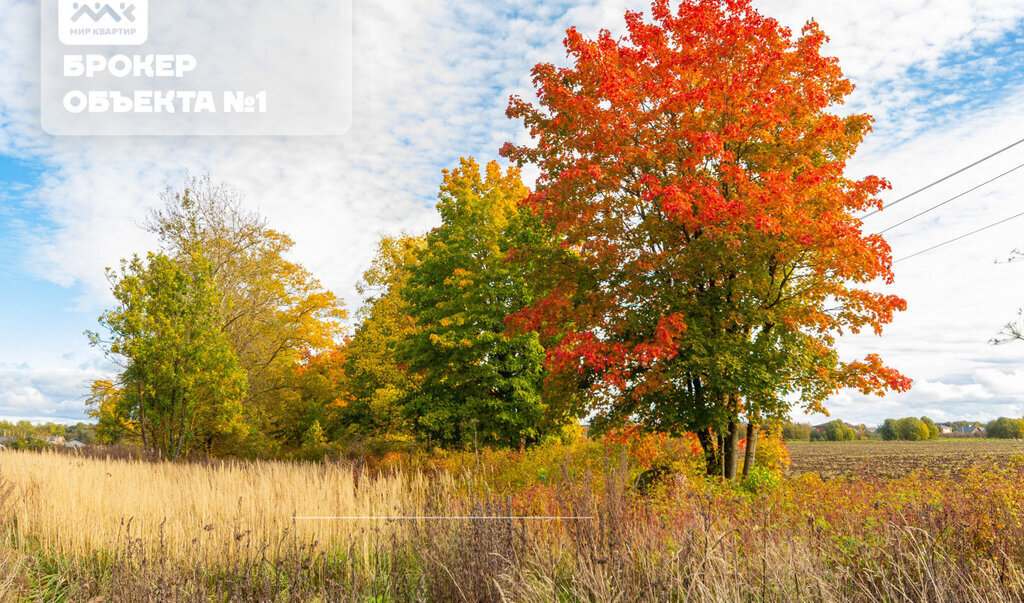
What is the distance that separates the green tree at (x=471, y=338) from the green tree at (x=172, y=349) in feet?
17.3

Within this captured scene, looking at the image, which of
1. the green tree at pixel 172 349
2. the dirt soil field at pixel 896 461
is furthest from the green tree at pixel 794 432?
the green tree at pixel 172 349

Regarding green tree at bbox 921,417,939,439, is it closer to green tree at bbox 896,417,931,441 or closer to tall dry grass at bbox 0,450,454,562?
green tree at bbox 896,417,931,441

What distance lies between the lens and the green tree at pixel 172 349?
16688 millimetres

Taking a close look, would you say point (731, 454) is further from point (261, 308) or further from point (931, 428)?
point (931, 428)

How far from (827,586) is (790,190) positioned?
23.5ft

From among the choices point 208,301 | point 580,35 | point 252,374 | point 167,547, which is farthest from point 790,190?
point 252,374

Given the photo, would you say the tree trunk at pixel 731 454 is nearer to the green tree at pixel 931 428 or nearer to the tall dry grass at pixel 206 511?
the tall dry grass at pixel 206 511

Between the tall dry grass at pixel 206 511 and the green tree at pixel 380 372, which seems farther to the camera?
the green tree at pixel 380 372

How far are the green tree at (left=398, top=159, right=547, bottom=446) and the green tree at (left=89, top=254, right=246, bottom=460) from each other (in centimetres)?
528

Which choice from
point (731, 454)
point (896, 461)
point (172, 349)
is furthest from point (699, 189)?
point (896, 461)

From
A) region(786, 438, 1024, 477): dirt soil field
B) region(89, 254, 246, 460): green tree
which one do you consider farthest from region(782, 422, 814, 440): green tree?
region(89, 254, 246, 460): green tree

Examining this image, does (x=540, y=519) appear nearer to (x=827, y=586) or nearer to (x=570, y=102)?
(x=827, y=586)

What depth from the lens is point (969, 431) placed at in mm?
59719

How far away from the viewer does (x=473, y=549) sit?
192 inches
